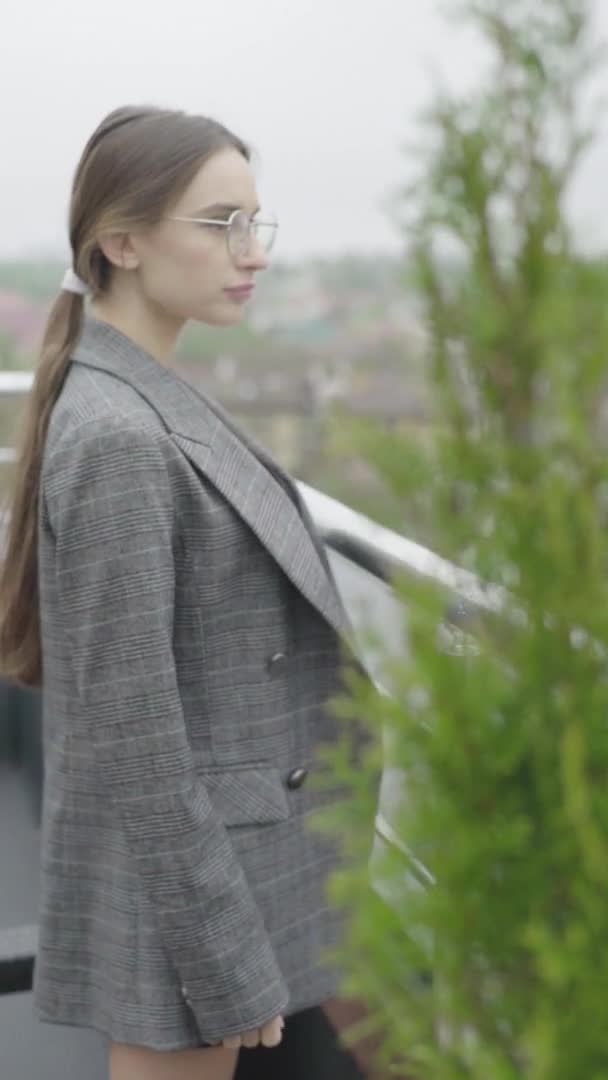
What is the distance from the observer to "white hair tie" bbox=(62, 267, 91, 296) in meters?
1.55

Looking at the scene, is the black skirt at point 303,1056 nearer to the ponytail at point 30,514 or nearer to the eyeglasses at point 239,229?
the ponytail at point 30,514

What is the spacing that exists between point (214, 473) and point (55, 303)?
0.32m

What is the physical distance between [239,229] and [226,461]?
0.76 feet

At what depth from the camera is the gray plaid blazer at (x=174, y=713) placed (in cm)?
136

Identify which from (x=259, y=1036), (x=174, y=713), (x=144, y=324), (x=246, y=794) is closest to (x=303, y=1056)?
(x=259, y=1036)

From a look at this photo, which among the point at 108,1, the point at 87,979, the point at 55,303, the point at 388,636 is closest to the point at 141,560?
the point at 55,303

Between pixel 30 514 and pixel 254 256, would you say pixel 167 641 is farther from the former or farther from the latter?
pixel 254 256

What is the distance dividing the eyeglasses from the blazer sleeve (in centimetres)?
21

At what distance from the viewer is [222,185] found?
58.1 inches

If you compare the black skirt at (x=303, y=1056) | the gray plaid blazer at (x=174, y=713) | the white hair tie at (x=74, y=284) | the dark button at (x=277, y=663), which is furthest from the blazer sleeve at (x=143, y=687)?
the black skirt at (x=303, y=1056)

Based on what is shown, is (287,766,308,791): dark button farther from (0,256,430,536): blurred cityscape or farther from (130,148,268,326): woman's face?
(130,148,268,326): woman's face

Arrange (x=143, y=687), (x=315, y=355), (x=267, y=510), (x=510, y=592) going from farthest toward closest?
(x=267, y=510), (x=143, y=687), (x=315, y=355), (x=510, y=592)

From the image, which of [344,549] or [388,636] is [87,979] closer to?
[344,549]

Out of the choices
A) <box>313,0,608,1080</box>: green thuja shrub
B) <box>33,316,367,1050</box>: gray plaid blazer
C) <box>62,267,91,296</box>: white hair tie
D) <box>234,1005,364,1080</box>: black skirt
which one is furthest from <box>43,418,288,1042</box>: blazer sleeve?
<box>313,0,608,1080</box>: green thuja shrub
